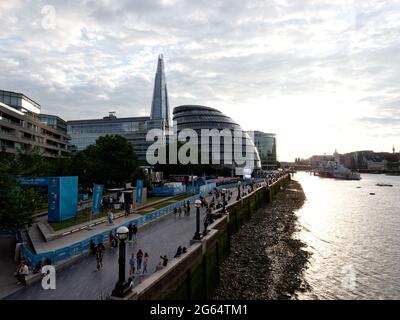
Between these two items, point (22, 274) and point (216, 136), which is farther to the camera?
point (216, 136)

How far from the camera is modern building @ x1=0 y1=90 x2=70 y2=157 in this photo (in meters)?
63.0

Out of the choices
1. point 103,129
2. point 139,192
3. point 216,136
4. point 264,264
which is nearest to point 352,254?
point 264,264

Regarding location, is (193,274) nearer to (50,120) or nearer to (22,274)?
(22,274)

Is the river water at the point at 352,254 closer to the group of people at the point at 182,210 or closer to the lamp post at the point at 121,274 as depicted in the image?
the group of people at the point at 182,210

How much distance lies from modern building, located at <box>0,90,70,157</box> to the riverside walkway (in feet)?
117

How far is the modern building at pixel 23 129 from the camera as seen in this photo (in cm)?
6298

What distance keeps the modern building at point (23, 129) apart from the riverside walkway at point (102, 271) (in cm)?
3577

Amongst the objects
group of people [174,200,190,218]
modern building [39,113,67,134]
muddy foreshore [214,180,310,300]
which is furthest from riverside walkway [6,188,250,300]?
modern building [39,113,67,134]

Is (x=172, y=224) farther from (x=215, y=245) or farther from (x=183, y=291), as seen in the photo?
(x=183, y=291)

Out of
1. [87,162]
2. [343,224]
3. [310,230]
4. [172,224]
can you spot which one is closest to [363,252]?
[310,230]

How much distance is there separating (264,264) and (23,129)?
218 feet

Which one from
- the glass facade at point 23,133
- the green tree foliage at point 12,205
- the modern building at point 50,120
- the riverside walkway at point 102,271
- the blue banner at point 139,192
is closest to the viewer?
the riverside walkway at point 102,271

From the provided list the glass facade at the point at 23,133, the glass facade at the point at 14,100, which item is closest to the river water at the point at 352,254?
the glass facade at the point at 23,133

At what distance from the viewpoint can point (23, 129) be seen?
232 feet
